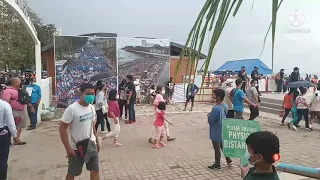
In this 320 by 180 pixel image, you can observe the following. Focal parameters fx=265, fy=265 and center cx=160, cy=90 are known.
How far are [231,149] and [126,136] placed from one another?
14.4 feet

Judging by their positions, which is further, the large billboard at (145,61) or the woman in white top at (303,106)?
the large billboard at (145,61)

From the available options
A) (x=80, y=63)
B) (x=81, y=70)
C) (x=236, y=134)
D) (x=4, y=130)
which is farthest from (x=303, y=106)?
(x=80, y=63)

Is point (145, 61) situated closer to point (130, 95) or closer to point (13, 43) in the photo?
point (130, 95)

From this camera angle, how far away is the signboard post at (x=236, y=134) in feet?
12.1

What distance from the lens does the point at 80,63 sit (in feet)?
45.6

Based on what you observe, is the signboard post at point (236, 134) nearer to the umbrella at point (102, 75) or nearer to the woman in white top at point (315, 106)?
the woman in white top at point (315, 106)

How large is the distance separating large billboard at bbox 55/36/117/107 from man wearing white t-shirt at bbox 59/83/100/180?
1027 centimetres

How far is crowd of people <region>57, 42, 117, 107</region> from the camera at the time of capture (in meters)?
13.5

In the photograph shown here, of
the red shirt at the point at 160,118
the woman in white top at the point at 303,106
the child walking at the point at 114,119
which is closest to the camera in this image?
the red shirt at the point at 160,118

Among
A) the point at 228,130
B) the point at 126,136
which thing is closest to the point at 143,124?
the point at 126,136

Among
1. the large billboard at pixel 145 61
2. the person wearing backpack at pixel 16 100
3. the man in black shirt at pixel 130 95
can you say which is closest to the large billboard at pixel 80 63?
the large billboard at pixel 145 61

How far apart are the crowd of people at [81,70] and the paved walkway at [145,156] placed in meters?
5.19

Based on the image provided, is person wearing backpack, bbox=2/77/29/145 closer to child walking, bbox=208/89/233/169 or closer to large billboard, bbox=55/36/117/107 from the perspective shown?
child walking, bbox=208/89/233/169

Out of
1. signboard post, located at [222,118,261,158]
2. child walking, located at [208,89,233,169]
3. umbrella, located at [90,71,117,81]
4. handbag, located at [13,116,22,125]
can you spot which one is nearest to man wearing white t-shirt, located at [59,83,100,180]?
signboard post, located at [222,118,261,158]
